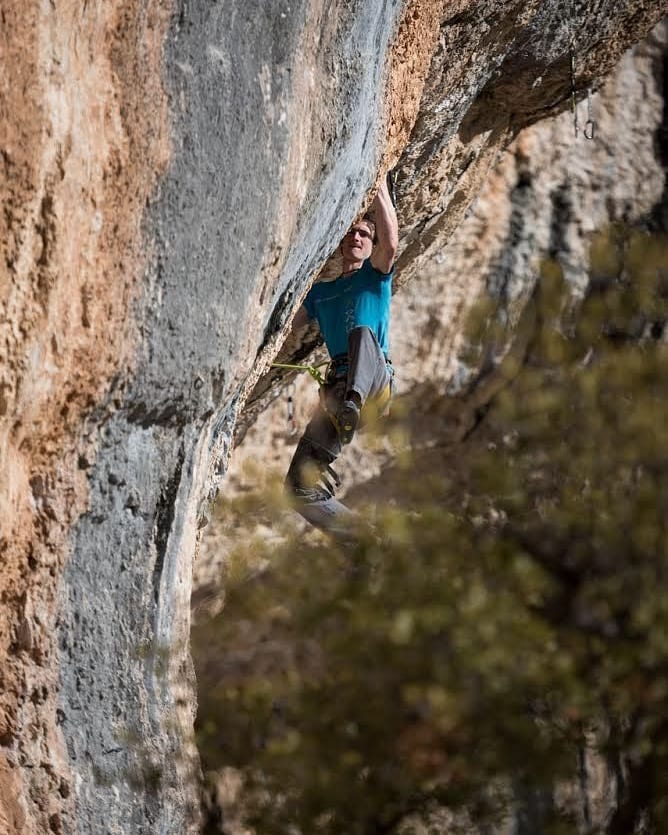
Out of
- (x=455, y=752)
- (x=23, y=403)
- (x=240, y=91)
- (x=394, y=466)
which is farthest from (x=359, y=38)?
(x=394, y=466)

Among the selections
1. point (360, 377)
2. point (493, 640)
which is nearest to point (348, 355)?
point (360, 377)

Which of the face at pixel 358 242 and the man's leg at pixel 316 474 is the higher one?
the face at pixel 358 242

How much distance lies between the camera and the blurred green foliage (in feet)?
8.82

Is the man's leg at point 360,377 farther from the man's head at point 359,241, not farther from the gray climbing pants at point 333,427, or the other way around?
the man's head at point 359,241

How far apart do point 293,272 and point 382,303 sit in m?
0.94

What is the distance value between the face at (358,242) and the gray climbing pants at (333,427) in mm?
258

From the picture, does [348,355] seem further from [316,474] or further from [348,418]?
[316,474]

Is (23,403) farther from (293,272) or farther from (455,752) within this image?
(455,752)

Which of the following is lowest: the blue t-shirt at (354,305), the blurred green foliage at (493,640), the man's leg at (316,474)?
the blurred green foliage at (493,640)

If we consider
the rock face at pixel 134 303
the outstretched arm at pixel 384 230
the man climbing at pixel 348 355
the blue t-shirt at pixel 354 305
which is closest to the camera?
the rock face at pixel 134 303

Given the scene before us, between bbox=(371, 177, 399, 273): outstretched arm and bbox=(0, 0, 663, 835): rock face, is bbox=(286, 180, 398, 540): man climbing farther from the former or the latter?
bbox=(0, 0, 663, 835): rock face

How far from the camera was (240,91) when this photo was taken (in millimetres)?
2227

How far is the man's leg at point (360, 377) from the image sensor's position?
137 inches

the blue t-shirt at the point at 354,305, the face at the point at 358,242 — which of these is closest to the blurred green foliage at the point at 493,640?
the blue t-shirt at the point at 354,305
